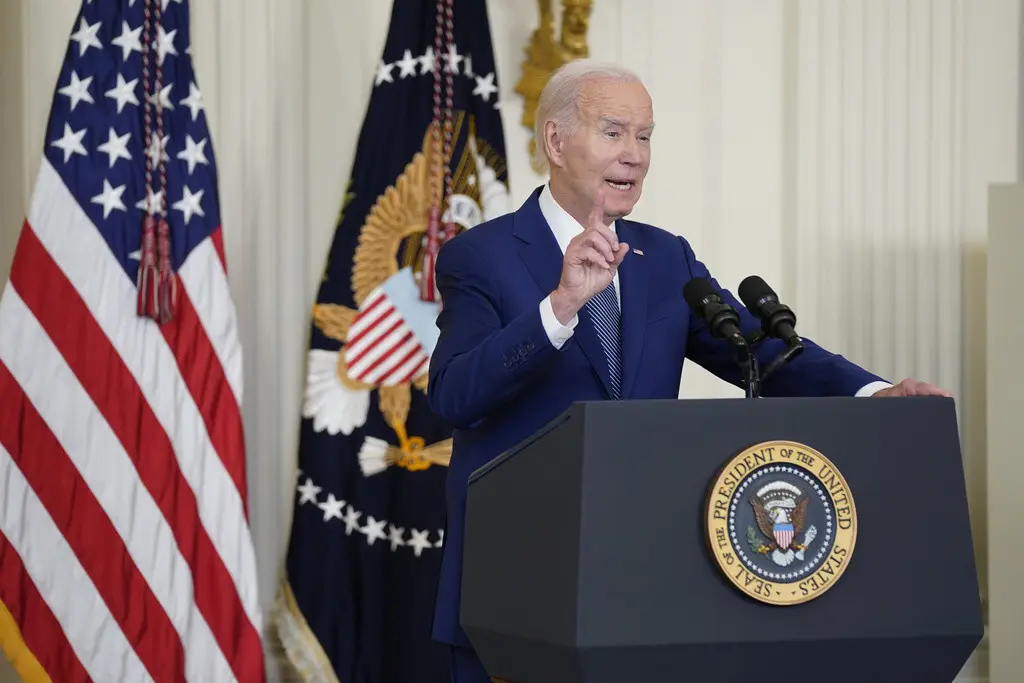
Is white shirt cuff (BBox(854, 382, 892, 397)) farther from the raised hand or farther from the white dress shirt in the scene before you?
the raised hand

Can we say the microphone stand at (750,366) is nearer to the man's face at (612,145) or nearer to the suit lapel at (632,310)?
the suit lapel at (632,310)

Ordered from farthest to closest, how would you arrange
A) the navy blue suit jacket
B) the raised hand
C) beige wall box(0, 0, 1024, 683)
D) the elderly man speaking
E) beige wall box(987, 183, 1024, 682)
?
1. beige wall box(0, 0, 1024, 683)
2. beige wall box(987, 183, 1024, 682)
3. the navy blue suit jacket
4. the elderly man speaking
5. the raised hand

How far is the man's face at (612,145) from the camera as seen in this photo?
100 inches

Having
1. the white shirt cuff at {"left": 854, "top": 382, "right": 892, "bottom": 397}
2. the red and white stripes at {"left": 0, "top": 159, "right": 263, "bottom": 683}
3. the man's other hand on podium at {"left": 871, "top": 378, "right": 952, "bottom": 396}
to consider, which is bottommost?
the red and white stripes at {"left": 0, "top": 159, "right": 263, "bottom": 683}

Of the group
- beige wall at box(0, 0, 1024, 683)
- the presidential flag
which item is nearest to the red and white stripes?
the presidential flag

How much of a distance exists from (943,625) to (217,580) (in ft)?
8.67

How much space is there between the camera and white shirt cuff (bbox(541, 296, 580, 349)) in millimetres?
2102

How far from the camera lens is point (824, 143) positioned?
4.80 meters

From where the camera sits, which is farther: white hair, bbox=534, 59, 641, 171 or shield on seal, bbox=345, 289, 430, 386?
shield on seal, bbox=345, 289, 430, 386

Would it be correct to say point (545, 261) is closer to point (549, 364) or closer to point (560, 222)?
point (560, 222)

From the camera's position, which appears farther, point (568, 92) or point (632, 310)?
point (568, 92)

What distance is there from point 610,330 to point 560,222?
28 cm

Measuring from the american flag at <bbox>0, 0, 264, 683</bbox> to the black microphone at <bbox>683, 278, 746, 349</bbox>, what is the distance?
221cm

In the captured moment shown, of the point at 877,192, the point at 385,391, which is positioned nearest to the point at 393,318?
the point at 385,391
